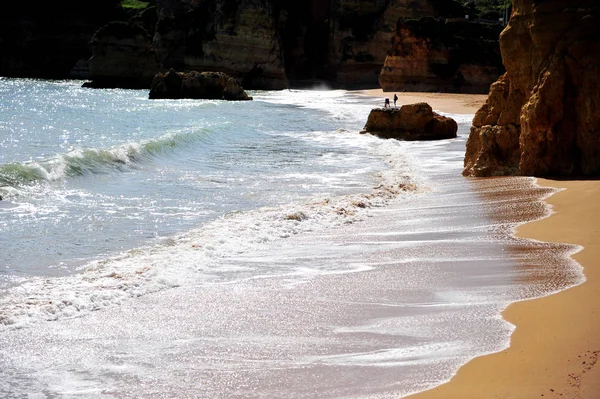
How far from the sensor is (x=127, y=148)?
1994 centimetres

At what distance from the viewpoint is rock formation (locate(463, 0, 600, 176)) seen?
12.6 meters

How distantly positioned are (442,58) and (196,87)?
19.6 meters

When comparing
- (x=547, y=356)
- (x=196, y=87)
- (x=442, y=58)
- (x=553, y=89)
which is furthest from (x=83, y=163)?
(x=442, y=58)

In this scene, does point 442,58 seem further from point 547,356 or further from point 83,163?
point 547,356

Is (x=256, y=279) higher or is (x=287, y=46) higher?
(x=287, y=46)

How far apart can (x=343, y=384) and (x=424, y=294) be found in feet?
Answer: 6.72

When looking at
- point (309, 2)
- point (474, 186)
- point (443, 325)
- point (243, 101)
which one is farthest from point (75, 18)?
point (443, 325)

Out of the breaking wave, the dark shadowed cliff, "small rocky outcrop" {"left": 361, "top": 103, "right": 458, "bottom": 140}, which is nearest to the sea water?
the breaking wave

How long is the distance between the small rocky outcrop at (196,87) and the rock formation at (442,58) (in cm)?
1420

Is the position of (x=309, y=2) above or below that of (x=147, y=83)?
above

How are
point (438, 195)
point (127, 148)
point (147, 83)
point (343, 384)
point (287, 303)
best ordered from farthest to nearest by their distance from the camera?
point (147, 83) < point (127, 148) < point (438, 195) < point (287, 303) < point (343, 384)

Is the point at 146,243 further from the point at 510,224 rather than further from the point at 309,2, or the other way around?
the point at 309,2

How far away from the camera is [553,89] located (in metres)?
12.8

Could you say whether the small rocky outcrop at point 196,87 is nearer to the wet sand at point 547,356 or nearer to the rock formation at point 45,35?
the rock formation at point 45,35
